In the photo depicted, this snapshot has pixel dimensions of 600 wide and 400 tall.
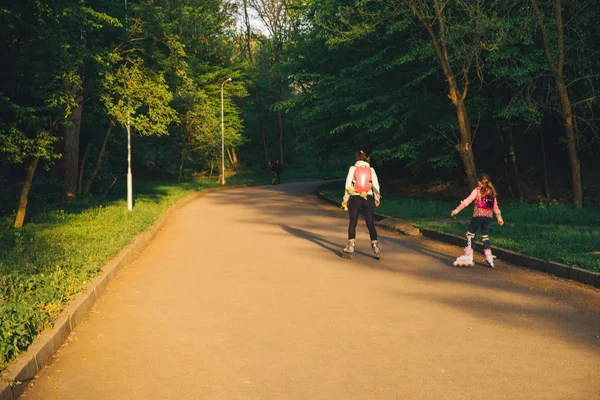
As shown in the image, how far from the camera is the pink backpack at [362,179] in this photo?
11539mm

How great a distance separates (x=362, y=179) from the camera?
11547 millimetres

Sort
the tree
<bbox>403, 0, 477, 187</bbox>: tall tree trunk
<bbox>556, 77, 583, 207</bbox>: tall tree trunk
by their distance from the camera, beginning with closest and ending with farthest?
the tree → <bbox>403, 0, 477, 187</bbox>: tall tree trunk → <bbox>556, 77, 583, 207</bbox>: tall tree trunk

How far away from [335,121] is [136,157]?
901 inches

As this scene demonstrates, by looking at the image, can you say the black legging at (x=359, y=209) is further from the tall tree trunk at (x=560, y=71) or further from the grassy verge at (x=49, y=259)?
the tall tree trunk at (x=560, y=71)

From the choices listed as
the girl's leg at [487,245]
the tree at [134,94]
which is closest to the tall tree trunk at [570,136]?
the girl's leg at [487,245]

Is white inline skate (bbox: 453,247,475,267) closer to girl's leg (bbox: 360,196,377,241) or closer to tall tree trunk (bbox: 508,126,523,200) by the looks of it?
girl's leg (bbox: 360,196,377,241)

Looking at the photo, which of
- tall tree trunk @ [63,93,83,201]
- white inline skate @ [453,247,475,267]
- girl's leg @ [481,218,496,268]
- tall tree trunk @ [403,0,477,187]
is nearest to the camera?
girl's leg @ [481,218,496,268]

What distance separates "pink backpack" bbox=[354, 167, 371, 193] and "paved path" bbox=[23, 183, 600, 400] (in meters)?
1.32

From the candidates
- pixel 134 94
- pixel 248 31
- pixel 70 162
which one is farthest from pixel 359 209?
pixel 248 31

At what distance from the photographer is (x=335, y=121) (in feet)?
94.8

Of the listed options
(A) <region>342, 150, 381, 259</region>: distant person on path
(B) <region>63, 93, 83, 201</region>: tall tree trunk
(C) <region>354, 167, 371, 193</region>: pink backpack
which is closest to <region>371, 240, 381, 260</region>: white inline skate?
(A) <region>342, 150, 381, 259</region>: distant person on path

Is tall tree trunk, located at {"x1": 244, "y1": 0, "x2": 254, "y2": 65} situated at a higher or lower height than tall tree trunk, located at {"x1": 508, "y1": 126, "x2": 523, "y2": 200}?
higher

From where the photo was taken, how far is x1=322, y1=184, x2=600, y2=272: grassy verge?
431 inches

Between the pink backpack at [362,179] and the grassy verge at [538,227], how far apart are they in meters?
2.87
